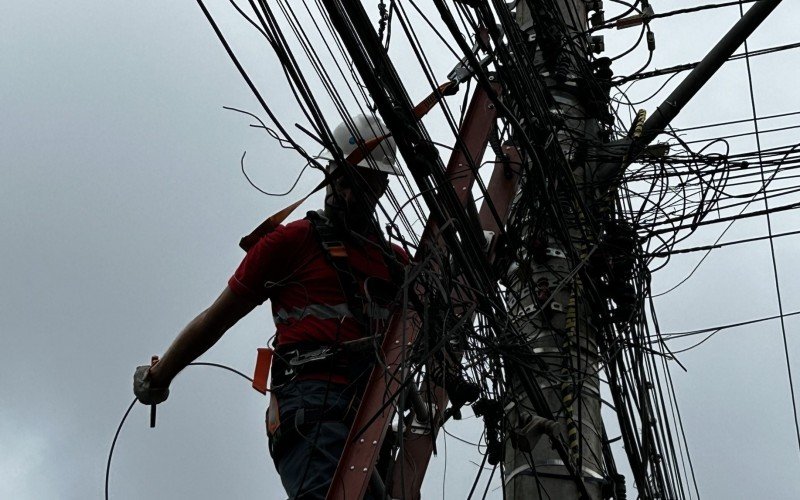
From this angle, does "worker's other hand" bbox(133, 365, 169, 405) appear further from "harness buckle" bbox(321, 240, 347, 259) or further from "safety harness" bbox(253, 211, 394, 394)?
"harness buckle" bbox(321, 240, 347, 259)

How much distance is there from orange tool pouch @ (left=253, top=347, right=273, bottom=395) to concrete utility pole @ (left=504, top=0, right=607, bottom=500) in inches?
37.5

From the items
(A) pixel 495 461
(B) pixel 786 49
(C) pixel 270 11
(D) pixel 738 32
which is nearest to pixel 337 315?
(A) pixel 495 461

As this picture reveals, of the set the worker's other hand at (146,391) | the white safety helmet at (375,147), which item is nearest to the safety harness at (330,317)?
the white safety helmet at (375,147)

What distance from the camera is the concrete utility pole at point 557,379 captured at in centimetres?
421

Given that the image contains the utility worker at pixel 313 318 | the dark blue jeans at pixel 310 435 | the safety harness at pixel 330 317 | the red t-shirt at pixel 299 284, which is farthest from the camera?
the red t-shirt at pixel 299 284

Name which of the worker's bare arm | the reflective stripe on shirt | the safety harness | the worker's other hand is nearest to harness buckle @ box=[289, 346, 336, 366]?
the safety harness

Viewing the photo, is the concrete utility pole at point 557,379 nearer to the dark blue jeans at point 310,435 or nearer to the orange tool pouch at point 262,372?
the dark blue jeans at point 310,435

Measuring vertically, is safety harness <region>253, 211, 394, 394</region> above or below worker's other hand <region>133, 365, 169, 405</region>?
above

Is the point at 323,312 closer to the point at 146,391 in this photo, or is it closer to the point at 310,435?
the point at 310,435

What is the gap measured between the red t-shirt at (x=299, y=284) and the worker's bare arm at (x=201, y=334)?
51mm

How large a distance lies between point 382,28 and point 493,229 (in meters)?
1.20

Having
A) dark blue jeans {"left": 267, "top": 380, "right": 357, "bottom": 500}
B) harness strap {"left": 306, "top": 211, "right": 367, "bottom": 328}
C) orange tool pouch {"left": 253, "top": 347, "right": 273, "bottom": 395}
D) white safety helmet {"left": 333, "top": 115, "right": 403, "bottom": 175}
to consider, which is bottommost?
dark blue jeans {"left": 267, "top": 380, "right": 357, "bottom": 500}

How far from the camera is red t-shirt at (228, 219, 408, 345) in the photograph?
4.20 m

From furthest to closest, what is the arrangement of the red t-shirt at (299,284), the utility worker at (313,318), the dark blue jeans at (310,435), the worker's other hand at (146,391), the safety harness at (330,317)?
the worker's other hand at (146,391), the red t-shirt at (299,284), the safety harness at (330,317), the utility worker at (313,318), the dark blue jeans at (310,435)
